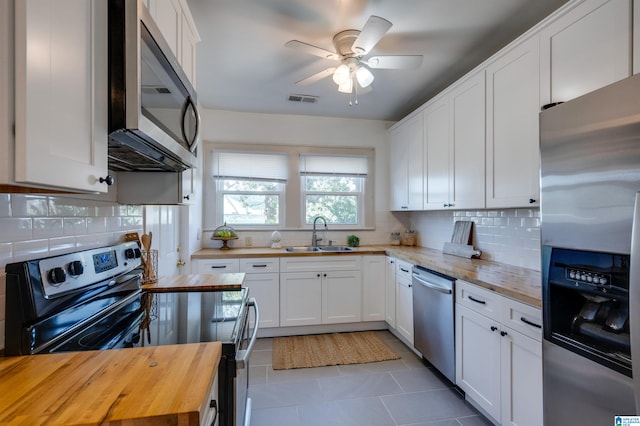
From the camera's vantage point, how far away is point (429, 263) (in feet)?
8.05

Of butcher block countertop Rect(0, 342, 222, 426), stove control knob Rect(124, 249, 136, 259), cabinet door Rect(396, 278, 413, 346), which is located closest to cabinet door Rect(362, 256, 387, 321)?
cabinet door Rect(396, 278, 413, 346)

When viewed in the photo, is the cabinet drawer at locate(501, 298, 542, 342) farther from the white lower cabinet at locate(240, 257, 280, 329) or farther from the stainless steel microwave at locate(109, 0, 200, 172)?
the white lower cabinet at locate(240, 257, 280, 329)

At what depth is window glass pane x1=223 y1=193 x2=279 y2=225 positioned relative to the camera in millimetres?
3660

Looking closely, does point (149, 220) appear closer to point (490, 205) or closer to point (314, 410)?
point (314, 410)

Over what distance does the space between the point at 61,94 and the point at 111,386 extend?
72 centimetres

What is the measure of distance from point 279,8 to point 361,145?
2296 mm

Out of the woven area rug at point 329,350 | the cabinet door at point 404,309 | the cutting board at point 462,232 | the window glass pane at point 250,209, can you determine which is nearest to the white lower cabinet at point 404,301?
the cabinet door at point 404,309

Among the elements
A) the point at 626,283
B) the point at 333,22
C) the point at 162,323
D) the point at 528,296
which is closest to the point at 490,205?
the point at 528,296

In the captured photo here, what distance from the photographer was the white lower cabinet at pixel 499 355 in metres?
1.51

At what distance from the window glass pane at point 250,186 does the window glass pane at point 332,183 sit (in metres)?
0.40

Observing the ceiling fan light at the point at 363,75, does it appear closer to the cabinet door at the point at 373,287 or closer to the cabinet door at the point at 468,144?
the cabinet door at the point at 468,144

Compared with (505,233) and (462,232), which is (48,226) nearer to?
(505,233)

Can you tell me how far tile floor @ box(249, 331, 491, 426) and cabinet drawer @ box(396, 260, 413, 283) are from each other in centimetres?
73

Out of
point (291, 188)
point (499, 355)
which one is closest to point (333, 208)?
point (291, 188)
